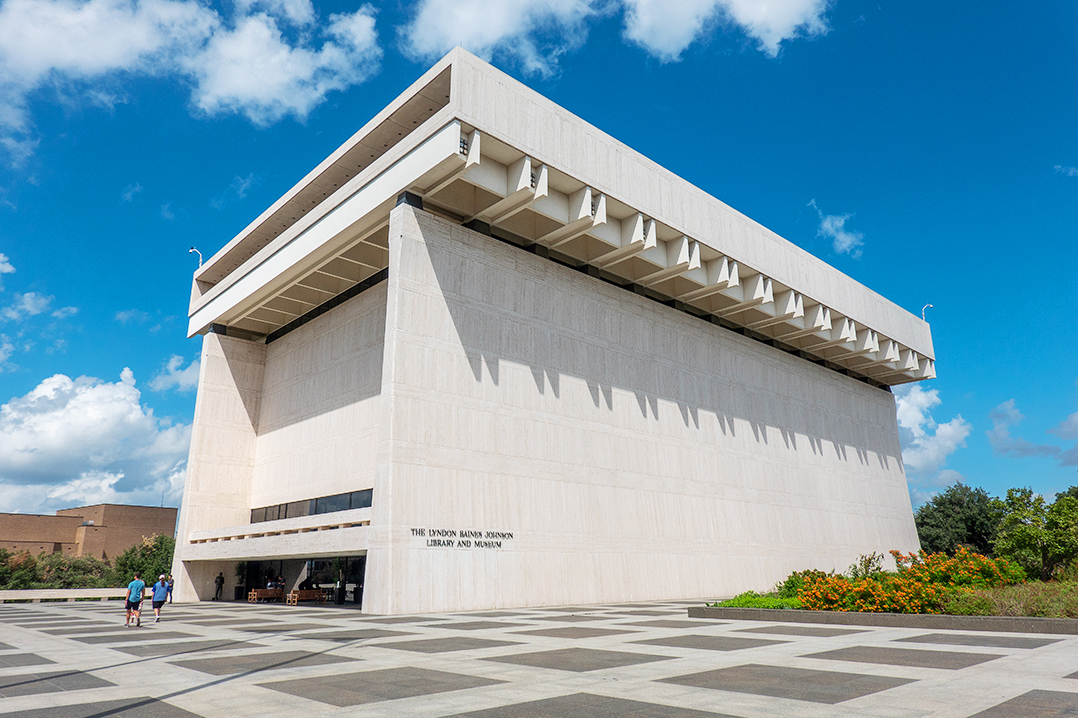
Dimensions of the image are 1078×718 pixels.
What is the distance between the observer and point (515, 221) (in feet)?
103

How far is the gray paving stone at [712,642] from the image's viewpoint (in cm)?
1184

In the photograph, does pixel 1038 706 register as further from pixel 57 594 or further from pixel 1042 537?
pixel 57 594

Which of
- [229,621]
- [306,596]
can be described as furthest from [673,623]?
[306,596]

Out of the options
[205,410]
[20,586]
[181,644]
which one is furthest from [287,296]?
[20,586]

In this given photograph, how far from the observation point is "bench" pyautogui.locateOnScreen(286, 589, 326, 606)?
3196 cm

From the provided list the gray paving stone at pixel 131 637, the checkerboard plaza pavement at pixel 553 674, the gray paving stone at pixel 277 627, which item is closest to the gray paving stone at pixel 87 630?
the gray paving stone at pixel 131 637

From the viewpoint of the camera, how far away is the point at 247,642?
13930mm

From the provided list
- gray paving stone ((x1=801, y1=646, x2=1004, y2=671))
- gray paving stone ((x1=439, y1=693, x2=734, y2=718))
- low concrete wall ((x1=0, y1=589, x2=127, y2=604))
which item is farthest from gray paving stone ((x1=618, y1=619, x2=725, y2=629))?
low concrete wall ((x1=0, y1=589, x2=127, y2=604))

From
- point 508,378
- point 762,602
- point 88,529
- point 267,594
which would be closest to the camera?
point 762,602

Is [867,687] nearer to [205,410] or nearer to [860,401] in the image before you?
[205,410]

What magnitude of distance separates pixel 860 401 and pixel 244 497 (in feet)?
134

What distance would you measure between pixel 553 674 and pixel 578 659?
1.60m

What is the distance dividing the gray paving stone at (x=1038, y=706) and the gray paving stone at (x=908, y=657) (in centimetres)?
188

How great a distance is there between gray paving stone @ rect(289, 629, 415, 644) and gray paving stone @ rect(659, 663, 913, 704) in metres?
7.67
